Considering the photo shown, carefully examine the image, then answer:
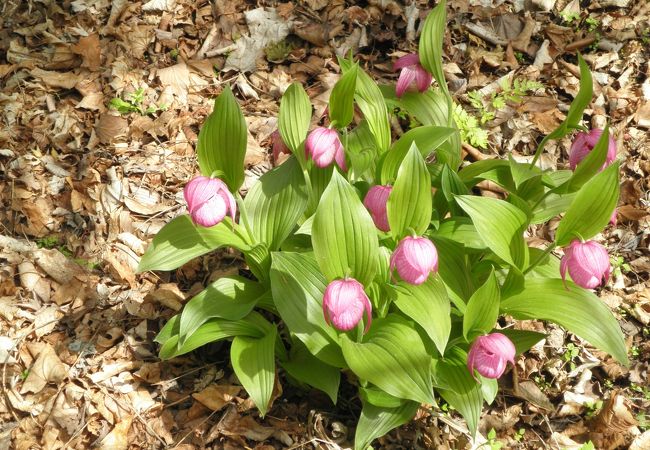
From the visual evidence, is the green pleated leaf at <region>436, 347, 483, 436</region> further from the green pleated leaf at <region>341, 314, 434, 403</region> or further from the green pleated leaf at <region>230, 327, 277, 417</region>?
the green pleated leaf at <region>230, 327, 277, 417</region>

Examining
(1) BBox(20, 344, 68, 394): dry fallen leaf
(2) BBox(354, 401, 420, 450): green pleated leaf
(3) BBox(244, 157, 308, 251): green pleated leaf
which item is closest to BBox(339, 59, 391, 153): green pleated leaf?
(3) BBox(244, 157, 308, 251): green pleated leaf

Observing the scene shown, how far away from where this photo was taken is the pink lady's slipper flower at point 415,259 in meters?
1.89

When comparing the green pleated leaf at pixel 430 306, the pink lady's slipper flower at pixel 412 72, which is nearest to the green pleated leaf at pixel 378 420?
the green pleated leaf at pixel 430 306

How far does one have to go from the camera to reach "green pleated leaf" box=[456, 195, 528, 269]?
2125 millimetres

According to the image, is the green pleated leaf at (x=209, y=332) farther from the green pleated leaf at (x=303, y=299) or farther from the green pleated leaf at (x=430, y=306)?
the green pleated leaf at (x=430, y=306)

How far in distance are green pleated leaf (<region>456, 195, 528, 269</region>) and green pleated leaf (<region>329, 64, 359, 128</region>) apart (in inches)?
22.7

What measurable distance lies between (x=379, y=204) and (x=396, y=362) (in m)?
0.60

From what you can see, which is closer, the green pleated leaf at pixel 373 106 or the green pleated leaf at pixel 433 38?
the green pleated leaf at pixel 433 38

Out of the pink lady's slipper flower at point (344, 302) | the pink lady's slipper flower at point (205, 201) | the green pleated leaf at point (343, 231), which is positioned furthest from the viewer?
the pink lady's slipper flower at point (205, 201)

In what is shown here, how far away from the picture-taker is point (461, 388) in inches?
90.4

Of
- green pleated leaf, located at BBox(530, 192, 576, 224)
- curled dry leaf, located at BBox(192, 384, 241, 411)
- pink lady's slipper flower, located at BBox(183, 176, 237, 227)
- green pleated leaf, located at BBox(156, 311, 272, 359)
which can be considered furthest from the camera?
curled dry leaf, located at BBox(192, 384, 241, 411)

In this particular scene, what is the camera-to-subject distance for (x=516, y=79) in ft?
13.3

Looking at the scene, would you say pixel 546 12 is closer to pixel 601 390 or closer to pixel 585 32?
pixel 585 32

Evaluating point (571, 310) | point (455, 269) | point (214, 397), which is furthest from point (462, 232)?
point (214, 397)
